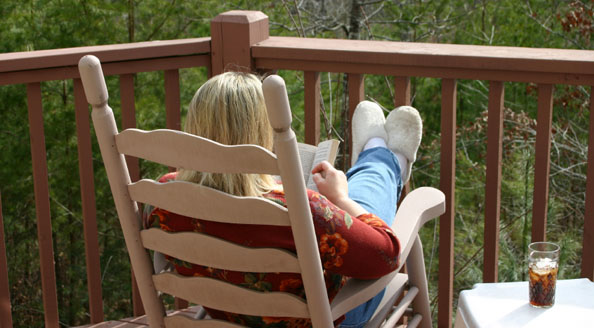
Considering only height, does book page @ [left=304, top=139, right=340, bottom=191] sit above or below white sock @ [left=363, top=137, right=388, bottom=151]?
above

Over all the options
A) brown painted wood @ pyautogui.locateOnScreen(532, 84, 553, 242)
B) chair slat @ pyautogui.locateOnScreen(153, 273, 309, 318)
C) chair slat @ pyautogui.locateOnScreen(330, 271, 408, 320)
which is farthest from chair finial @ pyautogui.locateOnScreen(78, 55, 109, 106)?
brown painted wood @ pyautogui.locateOnScreen(532, 84, 553, 242)

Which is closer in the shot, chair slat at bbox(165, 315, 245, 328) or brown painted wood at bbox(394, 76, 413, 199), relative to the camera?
chair slat at bbox(165, 315, 245, 328)

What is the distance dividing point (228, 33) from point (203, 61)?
0.49ft

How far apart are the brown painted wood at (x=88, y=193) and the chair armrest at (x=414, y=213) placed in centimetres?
113

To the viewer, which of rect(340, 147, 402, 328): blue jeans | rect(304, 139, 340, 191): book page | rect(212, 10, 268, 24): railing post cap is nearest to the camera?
rect(340, 147, 402, 328): blue jeans

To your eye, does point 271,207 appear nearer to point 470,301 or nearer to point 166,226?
point 166,226

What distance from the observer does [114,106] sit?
6789 millimetres

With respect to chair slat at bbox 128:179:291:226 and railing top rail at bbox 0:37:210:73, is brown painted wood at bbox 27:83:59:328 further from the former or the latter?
chair slat at bbox 128:179:291:226

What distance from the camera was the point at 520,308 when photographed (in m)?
1.71

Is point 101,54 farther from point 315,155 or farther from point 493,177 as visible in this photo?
point 493,177

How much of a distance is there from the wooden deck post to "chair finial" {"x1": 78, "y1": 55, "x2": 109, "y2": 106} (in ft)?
3.04

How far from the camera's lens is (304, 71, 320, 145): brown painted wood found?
268 centimetres

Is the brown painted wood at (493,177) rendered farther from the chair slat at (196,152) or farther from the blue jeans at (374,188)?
the chair slat at (196,152)

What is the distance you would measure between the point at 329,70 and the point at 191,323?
1.09 m
